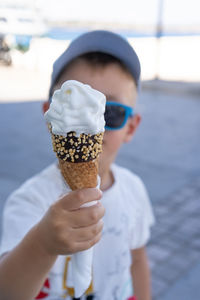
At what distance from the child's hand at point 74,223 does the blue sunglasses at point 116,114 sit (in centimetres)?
56

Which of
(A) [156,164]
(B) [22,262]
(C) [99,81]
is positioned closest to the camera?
(B) [22,262]

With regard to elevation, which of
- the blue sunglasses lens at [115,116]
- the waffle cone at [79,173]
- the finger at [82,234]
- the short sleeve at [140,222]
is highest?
the waffle cone at [79,173]

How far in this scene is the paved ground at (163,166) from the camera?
12.2ft

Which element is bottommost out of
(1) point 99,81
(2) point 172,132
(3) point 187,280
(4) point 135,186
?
(2) point 172,132

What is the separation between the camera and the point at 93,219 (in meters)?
1.12

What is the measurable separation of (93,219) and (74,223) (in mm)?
52

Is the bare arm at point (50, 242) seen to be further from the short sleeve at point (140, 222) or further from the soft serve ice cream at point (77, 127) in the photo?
the short sleeve at point (140, 222)

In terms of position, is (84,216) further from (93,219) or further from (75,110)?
(75,110)

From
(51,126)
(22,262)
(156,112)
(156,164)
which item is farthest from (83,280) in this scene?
(156,112)

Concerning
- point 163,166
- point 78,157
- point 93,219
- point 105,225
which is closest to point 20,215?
point 105,225

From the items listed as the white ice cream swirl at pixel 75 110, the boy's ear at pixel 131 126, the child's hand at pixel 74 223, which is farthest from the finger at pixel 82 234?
the boy's ear at pixel 131 126

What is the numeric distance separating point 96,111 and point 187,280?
2961 mm

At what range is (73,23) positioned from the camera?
183ft

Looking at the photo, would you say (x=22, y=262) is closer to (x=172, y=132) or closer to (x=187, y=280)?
(x=187, y=280)
